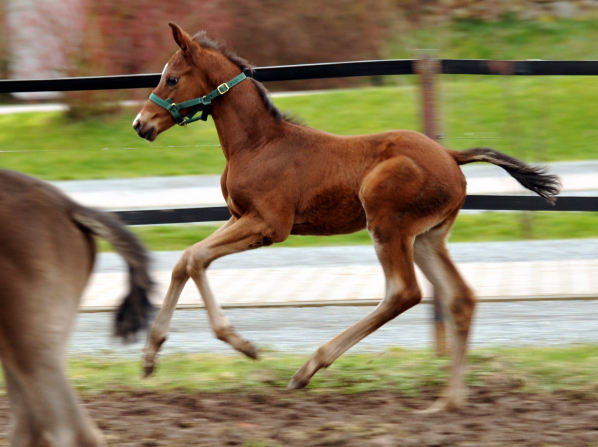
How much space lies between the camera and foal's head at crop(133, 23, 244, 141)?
4.41 metres

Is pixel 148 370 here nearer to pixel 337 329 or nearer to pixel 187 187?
pixel 337 329

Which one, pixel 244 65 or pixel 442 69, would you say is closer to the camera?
pixel 244 65

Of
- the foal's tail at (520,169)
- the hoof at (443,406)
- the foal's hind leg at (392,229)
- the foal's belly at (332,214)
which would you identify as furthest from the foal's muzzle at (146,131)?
the hoof at (443,406)

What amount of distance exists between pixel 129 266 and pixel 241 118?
1547mm

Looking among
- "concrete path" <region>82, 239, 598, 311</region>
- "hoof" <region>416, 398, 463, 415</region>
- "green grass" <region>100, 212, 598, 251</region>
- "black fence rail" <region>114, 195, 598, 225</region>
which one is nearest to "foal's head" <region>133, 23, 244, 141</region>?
"black fence rail" <region>114, 195, 598, 225</region>

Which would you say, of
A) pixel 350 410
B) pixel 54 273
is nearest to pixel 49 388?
pixel 54 273

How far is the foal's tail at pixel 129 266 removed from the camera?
307cm

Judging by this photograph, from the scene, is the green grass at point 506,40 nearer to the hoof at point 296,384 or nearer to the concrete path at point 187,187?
the concrete path at point 187,187

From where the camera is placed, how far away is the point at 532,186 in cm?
430

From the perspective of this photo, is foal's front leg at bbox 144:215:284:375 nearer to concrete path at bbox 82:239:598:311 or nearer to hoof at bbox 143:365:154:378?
hoof at bbox 143:365:154:378

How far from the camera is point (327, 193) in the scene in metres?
4.23

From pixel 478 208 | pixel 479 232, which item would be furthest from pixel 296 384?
pixel 479 232

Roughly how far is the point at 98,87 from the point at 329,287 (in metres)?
2.46

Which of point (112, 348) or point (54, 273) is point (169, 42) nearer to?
point (112, 348)
